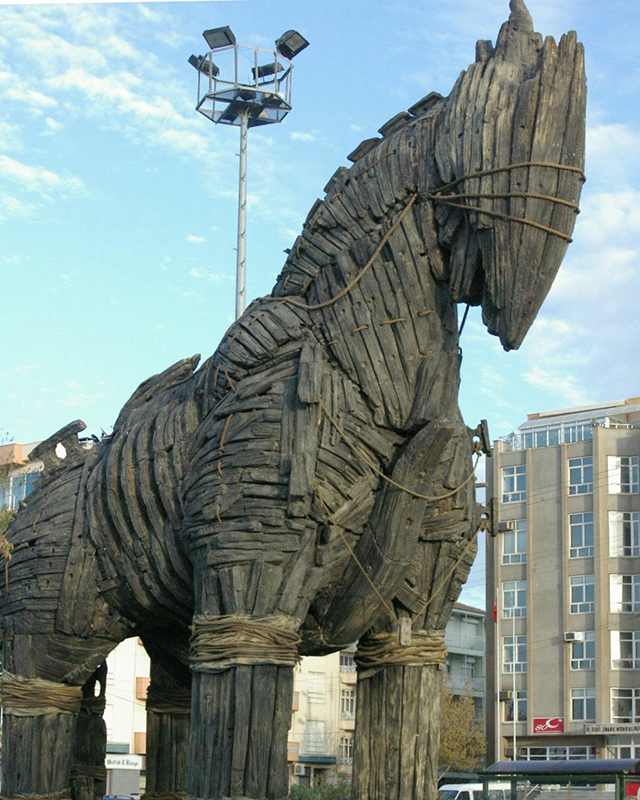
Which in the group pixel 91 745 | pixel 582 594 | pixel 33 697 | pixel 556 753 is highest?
pixel 582 594

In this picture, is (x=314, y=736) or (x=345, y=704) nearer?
(x=314, y=736)

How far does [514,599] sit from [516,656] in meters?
1.66

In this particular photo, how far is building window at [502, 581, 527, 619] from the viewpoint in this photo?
3681 centimetres

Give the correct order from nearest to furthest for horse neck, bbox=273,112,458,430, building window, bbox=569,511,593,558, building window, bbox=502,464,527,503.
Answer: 1. horse neck, bbox=273,112,458,430
2. building window, bbox=569,511,593,558
3. building window, bbox=502,464,527,503

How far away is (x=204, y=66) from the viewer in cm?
1825

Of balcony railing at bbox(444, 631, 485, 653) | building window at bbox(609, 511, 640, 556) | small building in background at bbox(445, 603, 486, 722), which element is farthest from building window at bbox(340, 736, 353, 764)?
building window at bbox(609, 511, 640, 556)

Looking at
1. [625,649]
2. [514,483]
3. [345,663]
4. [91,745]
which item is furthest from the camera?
[345,663]

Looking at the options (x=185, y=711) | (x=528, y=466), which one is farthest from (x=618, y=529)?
(x=185, y=711)

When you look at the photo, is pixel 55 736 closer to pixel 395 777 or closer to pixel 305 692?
pixel 395 777

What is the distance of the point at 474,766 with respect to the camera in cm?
3706

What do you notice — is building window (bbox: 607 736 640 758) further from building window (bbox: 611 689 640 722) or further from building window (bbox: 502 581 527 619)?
building window (bbox: 502 581 527 619)

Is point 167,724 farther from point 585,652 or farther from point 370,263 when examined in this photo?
point 585,652

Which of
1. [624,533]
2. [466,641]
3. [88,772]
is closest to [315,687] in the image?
[466,641]

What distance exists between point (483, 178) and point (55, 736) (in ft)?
11.0
